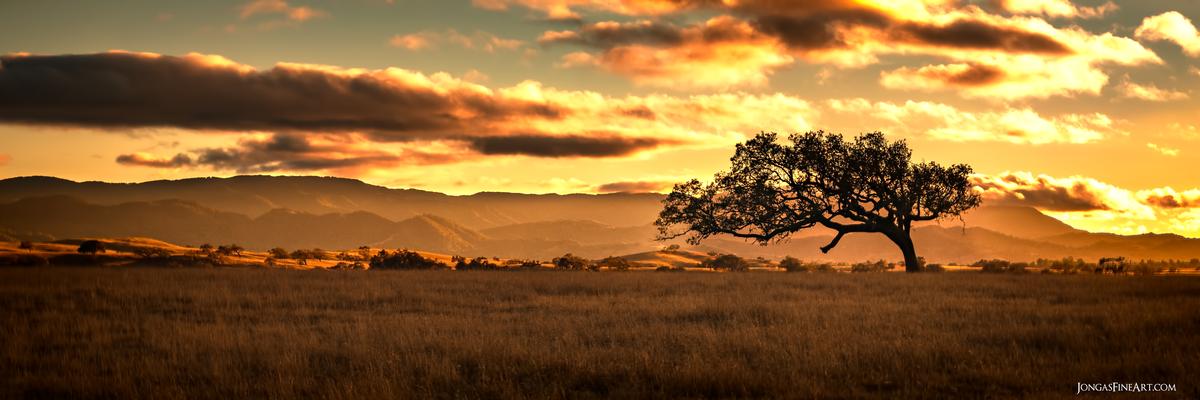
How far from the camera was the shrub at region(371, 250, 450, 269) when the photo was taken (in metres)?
43.5

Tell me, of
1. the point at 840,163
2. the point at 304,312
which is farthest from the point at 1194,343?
the point at 840,163

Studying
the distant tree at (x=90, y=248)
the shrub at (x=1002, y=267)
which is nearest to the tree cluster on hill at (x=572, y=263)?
the shrub at (x=1002, y=267)

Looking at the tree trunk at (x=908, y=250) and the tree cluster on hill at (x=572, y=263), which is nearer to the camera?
the tree trunk at (x=908, y=250)

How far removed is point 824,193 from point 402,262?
2358 cm

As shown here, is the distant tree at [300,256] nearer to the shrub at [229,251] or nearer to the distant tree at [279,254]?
the distant tree at [279,254]

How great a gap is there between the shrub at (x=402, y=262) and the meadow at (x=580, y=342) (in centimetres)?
1806

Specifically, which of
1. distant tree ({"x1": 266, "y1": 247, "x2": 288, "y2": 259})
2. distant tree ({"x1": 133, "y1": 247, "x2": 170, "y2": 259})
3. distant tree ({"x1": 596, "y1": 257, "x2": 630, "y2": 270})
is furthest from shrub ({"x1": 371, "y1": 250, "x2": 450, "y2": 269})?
distant tree ({"x1": 133, "y1": 247, "x2": 170, "y2": 259})

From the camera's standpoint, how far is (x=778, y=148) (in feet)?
129

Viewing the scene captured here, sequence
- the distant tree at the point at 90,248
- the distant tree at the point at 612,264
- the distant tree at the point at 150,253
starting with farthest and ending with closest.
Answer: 1. the distant tree at the point at 612,264
2. the distant tree at the point at 90,248
3. the distant tree at the point at 150,253

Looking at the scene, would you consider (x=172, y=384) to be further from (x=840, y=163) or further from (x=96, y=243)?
(x=96, y=243)

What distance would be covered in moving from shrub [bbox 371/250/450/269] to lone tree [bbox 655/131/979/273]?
13.4 metres

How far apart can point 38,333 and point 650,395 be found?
41.7ft

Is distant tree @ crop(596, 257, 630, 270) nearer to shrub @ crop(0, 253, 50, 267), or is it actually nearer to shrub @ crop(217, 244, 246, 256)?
shrub @ crop(217, 244, 246, 256)

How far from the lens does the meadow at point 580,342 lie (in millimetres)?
10680
